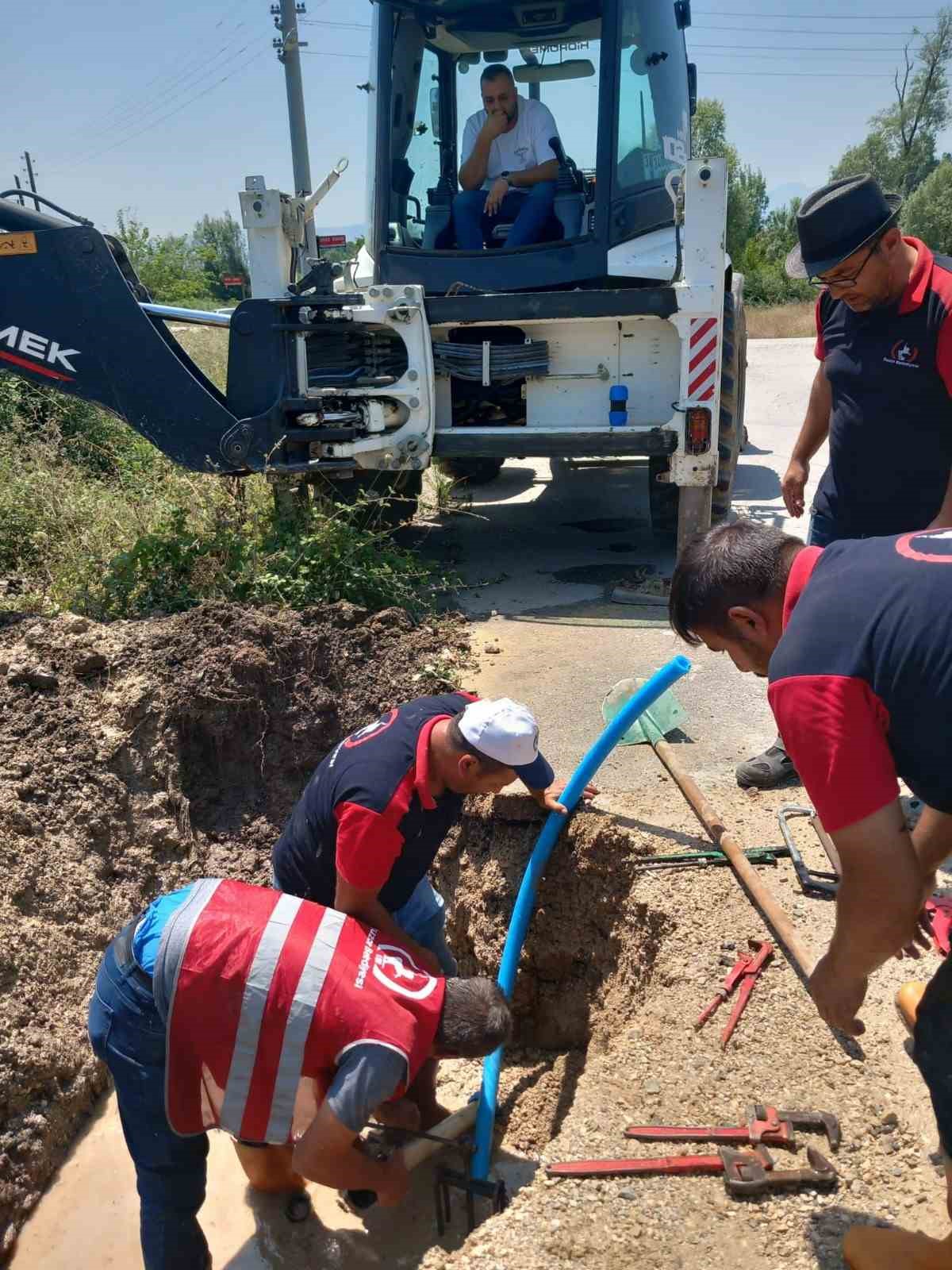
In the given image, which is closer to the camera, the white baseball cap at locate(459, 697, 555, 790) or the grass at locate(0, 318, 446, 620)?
Answer: the white baseball cap at locate(459, 697, 555, 790)

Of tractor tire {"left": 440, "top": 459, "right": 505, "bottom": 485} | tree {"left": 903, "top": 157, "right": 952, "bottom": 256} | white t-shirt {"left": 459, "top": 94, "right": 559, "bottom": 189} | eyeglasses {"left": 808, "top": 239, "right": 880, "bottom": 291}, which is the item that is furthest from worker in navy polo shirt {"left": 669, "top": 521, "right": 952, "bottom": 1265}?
tree {"left": 903, "top": 157, "right": 952, "bottom": 256}

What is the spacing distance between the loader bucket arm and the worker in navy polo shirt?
4257mm

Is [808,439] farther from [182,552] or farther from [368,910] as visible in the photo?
[182,552]

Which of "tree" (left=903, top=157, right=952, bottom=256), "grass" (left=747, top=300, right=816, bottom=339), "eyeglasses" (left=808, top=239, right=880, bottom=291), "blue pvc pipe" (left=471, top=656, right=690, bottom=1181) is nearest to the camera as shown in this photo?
"eyeglasses" (left=808, top=239, right=880, bottom=291)

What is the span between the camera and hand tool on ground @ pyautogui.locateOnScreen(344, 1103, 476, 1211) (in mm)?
2596

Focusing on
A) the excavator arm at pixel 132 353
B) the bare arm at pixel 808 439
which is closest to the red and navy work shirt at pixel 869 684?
the bare arm at pixel 808 439

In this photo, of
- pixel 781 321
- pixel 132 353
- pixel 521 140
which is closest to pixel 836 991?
pixel 132 353

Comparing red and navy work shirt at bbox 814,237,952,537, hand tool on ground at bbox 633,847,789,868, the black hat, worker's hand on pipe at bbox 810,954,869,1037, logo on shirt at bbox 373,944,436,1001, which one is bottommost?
hand tool on ground at bbox 633,847,789,868

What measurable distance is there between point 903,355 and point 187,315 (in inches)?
148

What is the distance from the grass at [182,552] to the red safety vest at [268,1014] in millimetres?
3059

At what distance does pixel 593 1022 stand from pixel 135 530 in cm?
365

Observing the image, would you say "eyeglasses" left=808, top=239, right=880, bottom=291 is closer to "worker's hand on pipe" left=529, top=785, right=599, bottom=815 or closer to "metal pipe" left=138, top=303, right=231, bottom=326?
"worker's hand on pipe" left=529, top=785, right=599, bottom=815

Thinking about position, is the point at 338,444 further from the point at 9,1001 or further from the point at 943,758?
the point at 943,758

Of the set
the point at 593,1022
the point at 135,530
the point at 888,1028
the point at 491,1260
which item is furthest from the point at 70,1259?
the point at 135,530
